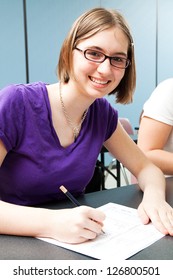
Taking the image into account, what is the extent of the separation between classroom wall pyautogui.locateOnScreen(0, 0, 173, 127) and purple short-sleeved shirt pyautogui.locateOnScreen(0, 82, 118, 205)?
1.69 metres

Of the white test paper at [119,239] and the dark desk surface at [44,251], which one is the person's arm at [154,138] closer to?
the white test paper at [119,239]

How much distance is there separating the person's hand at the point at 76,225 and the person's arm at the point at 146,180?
0.18 metres

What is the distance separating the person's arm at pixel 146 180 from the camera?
2.86ft

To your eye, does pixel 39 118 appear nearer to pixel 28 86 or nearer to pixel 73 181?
pixel 28 86

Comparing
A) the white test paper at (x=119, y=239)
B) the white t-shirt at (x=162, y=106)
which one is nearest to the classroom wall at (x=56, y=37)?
the white t-shirt at (x=162, y=106)

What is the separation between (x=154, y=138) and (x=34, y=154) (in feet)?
2.15

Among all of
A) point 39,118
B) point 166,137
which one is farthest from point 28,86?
point 166,137

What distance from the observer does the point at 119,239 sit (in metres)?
0.76

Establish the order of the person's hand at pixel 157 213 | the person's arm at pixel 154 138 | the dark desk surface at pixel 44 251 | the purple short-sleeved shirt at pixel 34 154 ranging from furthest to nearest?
the person's arm at pixel 154 138, the purple short-sleeved shirt at pixel 34 154, the person's hand at pixel 157 213, the dark desk surface at pixel 44 251

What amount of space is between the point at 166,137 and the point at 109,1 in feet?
10.6

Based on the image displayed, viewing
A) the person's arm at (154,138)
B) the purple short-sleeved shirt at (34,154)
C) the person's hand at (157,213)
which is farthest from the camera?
the person's arm at (154,138)

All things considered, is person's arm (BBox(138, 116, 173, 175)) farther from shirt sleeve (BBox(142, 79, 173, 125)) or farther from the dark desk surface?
the dark desk surface

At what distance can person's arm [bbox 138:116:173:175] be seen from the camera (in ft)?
4.61
